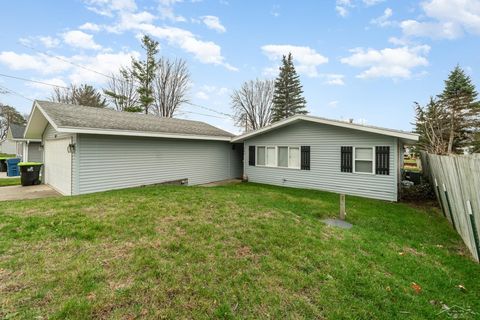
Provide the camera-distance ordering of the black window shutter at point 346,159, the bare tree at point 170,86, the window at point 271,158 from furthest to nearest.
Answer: the bare tree at point 170,86
the window at point 271,158
the black window shutter at point 346,159

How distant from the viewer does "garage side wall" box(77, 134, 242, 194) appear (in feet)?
25.7

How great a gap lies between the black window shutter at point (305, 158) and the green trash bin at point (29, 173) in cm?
1207

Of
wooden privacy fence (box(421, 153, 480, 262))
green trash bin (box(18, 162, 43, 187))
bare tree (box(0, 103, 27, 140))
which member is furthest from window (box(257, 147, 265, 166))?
bare tree (box(0, 103, 27, 140))

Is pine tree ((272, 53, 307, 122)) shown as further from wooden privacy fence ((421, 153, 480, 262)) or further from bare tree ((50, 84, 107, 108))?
wooden privacy fence ((421, 153, 480, 262))

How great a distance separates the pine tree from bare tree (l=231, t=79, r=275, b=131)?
1.88 meters

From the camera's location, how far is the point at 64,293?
96.2 inches

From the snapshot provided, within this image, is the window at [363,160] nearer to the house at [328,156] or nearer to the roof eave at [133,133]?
the house at [328,156]

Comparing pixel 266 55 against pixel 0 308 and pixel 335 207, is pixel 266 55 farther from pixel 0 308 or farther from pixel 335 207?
pixel 0 308

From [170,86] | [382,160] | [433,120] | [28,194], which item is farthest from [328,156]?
[170,86]

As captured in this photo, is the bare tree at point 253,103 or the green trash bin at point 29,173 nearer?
the green trash bin at point 29,173

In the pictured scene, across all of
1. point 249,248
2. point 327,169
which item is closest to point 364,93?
point 327,169

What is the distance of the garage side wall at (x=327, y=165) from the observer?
29.3 ft

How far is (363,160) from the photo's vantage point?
937cm

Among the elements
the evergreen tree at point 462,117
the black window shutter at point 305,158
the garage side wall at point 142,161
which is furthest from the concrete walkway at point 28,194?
the evergreen tree at point 462,117
